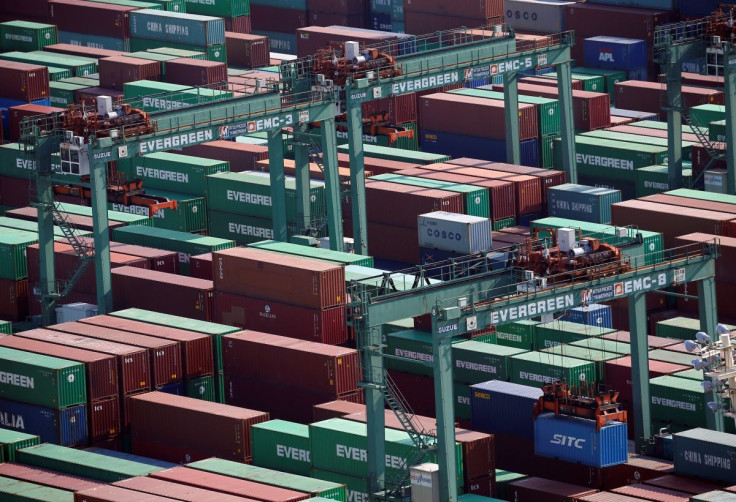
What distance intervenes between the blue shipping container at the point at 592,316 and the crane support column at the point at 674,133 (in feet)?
59.3

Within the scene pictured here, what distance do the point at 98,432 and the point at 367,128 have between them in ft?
99.1

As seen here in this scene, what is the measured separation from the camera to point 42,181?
93.2 m

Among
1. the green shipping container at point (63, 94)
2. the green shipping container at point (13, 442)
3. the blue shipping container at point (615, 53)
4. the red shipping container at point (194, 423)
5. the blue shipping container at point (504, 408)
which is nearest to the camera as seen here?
the green shipping container at point (13, 442)

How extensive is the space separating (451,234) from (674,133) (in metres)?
16.4

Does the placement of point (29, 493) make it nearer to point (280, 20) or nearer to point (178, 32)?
point (178, 32)

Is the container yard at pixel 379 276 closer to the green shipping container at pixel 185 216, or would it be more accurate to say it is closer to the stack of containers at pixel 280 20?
the green shipping container at pixel 185 216

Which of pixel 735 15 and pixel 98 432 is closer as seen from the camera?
pixel 98 432

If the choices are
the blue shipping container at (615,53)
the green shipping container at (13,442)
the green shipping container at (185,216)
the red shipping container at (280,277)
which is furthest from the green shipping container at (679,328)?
the blue shipping container at (615,53)

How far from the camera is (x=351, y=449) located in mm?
74812

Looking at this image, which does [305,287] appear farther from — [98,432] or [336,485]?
[336,485]

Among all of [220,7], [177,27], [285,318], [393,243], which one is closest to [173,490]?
[285,318]

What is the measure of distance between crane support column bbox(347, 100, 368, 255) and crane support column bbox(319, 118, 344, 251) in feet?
2.34

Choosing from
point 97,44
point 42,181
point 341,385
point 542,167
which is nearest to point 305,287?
point 341,385

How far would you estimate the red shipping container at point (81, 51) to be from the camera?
136750 millimetres
